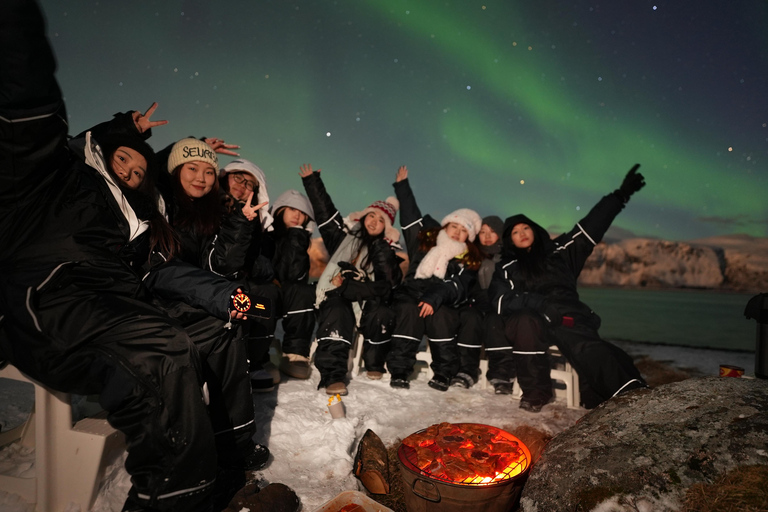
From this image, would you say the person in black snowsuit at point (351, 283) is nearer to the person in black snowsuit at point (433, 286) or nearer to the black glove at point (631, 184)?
the person in black snowsuit at point (433, 286)

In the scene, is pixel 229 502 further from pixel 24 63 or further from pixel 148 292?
pixel 24 63

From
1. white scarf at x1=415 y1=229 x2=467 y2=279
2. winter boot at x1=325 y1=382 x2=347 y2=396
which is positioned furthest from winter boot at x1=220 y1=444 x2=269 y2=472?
white scarf at x1=415 y1=229 x2=467 y2=279

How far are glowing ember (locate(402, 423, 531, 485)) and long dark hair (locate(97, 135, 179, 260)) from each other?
1878 mm

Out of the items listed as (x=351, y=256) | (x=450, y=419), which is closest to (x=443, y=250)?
(x=351, y=256)

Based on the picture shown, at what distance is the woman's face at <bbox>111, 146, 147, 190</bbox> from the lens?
2.45 meters

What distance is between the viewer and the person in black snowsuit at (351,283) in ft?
12.7

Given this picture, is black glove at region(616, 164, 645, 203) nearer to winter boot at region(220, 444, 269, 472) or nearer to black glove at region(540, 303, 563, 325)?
black glove at region(540, 303, 563, 325)

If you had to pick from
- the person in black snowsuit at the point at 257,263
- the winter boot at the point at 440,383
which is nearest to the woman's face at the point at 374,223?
the person in black snowsuit at the point at 257,263

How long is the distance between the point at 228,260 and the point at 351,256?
188 cm

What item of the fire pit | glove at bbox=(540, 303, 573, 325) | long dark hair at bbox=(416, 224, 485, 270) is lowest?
the fire pit

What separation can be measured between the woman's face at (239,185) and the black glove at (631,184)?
12.8 ft

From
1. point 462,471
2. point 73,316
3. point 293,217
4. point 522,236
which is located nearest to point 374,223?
point 293,217

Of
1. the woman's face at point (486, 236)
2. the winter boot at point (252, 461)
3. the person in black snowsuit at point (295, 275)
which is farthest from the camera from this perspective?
the woman's face at point (486, 236)

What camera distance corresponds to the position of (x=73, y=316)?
183 cm
